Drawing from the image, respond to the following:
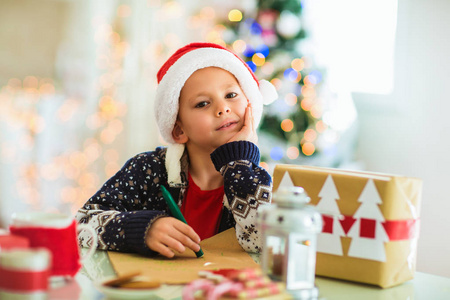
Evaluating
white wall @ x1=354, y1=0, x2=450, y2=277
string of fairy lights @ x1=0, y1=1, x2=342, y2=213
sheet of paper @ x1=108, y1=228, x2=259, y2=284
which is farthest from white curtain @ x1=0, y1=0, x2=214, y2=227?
sheet of paper @ x1=108, y1=228, x2=259, y2=284

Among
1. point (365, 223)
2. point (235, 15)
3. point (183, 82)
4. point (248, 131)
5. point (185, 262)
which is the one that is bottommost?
point (185, 262)

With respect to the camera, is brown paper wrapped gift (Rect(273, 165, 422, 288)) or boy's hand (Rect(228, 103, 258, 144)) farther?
boy's hand (Rect(228, 103, 258, 144))

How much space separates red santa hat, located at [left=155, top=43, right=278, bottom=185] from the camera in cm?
126

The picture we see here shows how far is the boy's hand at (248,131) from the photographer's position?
1.16 metres

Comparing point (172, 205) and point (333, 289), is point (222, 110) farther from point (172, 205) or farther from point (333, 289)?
point (333, 289)

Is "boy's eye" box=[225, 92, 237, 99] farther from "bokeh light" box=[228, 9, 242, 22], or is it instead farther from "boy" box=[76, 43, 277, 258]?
"bokeh light" box=[228, 9, 242, 22]

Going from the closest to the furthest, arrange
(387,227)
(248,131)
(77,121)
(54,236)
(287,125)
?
1. (54,236)
2. (387,227)
3. (248,131)
4. (287,125)
5. (77,121)

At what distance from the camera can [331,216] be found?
0.79 m

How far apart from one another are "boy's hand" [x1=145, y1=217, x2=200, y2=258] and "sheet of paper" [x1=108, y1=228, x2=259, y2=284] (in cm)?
2

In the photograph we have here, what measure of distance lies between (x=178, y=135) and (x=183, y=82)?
151 millimetres

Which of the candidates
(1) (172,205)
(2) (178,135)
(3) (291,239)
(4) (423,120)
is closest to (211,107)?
(2) (178,135)

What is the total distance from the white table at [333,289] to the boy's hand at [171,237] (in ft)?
0.30

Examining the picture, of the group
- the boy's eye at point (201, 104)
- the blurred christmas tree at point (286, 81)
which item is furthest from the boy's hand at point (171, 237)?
the blurred christmas tree at point (286, 81)

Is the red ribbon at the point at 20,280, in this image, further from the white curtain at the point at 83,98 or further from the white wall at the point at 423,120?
the white curtain at the point at 83,98
